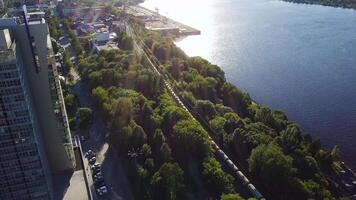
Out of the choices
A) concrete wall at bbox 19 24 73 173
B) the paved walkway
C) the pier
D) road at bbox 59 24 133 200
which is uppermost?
concrete wall at bbox 19 24 73 173

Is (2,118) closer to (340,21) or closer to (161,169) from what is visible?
(161,169)

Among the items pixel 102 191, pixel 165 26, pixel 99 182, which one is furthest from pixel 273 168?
pixel 165 26

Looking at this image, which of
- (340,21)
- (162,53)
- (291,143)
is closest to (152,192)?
(291,143)

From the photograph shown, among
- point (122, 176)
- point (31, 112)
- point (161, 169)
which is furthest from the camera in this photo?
point (122, 176)

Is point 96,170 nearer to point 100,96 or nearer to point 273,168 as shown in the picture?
point 100,96

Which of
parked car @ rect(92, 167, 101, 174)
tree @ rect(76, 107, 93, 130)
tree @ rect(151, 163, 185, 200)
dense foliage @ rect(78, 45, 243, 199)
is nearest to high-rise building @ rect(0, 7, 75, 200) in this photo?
parked car @ rect(92, 167, 101, 174)

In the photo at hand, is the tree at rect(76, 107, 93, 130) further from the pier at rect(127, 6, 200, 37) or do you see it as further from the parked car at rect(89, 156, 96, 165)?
the pier at rect(127, 6, 200, 37)
